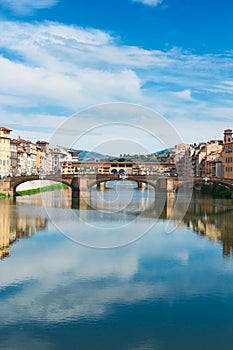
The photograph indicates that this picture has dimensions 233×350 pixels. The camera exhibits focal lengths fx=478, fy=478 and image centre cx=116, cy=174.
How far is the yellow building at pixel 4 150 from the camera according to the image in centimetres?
5097

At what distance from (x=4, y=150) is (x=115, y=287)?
130ft

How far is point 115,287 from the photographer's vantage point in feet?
46.5

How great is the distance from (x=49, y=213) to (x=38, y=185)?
2524 cm

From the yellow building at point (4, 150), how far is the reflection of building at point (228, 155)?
23940 mm

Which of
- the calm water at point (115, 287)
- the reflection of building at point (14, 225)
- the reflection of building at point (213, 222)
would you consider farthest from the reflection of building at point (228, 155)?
the reflection of building at point (14, 225)

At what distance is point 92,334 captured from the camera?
10602 mm

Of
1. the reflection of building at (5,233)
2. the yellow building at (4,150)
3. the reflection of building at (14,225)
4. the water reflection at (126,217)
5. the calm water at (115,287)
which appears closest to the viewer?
the calm water at (115,287)

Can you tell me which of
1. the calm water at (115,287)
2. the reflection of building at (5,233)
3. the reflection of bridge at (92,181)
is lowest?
the calm water at (115,287)

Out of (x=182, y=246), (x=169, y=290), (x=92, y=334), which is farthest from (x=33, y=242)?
(x=92, y=334)

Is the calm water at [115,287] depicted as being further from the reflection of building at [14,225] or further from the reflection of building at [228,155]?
the reflection of building at [228,155]

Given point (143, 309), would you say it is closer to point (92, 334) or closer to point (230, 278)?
point (92, 334)

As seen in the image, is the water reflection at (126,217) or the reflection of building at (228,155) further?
the reflection of building at (228,155)

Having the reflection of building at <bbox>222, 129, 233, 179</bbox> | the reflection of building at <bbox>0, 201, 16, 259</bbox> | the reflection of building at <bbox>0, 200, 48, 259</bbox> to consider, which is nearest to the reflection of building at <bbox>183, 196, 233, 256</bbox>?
the reflection of building at <bbox>0, 200, 48, 259</bbox>

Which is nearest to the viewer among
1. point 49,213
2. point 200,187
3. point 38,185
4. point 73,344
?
point 73,344
